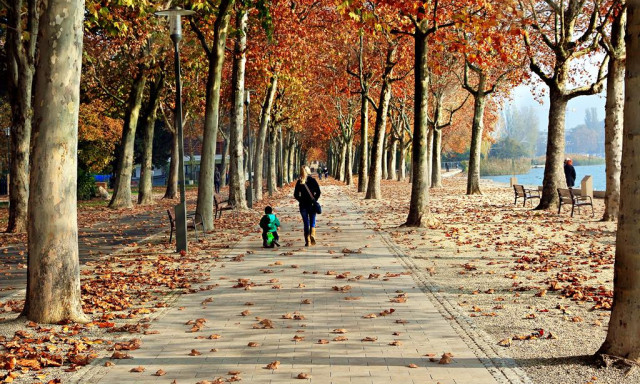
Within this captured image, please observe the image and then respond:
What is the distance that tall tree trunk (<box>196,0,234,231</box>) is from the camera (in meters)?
20.3

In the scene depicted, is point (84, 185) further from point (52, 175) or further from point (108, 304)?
point (52, 175)

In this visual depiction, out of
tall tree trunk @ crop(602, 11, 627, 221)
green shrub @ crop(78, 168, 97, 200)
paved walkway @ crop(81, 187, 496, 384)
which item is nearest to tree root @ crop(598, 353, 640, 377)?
paved walkway @ crop(81, 187, 496, 384)

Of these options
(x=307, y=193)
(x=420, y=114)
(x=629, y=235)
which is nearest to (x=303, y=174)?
(x=307, y=193)

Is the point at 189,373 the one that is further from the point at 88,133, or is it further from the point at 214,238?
the point at 88,133

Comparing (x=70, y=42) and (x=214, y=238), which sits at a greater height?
(x=70, y=42)

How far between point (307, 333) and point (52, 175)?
11.4ft

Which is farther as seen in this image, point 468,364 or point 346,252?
point 346,252

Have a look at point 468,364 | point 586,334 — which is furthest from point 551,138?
point 468,364

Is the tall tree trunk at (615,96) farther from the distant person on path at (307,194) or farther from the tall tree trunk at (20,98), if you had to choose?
the tall tree trunk at (20,98)

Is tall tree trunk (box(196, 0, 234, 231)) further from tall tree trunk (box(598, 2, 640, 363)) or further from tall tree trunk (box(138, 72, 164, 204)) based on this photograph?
tall tree trunk (box(138, 72, 164, 204))

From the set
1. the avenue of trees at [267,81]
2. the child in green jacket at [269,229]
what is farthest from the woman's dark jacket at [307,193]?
the avenue of trees at [267,81]

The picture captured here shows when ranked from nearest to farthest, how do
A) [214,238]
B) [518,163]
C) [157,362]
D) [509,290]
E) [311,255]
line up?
[157,362] → [509,290] → [311,255] → [214,238] → [518,163]

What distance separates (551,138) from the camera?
24.2 m

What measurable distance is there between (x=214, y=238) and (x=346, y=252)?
4.98 m
